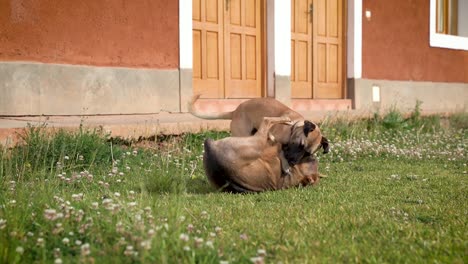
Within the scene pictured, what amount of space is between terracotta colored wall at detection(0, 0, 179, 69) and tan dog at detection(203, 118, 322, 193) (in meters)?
3.35

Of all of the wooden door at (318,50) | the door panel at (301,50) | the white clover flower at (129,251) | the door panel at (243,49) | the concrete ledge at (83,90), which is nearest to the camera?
the white clover flower at (129,251)

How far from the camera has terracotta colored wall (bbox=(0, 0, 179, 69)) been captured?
711 centimetres

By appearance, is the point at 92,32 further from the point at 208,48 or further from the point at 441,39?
the point at 441,39

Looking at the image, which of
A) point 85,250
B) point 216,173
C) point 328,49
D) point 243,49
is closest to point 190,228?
point 85,250

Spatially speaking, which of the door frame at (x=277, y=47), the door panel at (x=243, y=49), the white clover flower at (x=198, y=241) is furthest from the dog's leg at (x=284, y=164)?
the door panel at (x=243, y=49)

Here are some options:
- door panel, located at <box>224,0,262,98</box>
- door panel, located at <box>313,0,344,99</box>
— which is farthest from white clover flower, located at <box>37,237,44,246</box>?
door panel, located at <box>313,0,344,99</box>

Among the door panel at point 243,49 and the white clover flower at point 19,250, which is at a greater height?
the door panel at point 243,49

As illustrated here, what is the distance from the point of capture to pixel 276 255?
2.99 meters

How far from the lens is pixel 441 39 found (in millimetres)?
14266

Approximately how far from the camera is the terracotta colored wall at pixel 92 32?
7.11 meters

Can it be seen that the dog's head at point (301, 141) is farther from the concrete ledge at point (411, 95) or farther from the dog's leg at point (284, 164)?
the concrete ledge at point (411, 95)

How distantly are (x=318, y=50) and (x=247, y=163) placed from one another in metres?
7.35

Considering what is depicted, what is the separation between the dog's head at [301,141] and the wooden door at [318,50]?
619 centimetres

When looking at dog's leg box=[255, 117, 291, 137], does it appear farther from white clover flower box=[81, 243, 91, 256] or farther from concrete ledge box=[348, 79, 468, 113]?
concrete ledge box=[348, 79, 468, 113]
